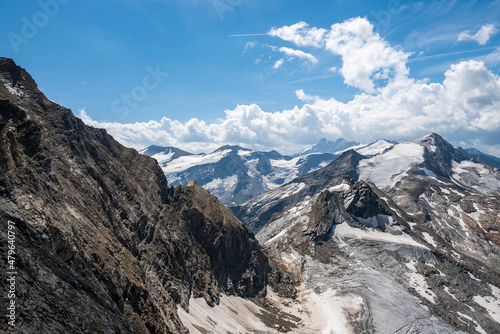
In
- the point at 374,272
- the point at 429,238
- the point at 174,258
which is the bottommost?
the point at 374,272

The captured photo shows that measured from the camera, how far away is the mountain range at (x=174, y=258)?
29891 mm

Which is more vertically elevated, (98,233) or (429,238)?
(429,238)

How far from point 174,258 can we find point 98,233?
101 feet

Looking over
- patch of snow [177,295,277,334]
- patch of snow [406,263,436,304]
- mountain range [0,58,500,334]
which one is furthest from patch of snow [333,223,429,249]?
patch of snow [177,295,277,334]

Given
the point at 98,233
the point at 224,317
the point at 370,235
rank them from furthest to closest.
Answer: the point at 370,235, the point at 224,317, the point at 98,233

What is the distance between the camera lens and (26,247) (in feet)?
84.5

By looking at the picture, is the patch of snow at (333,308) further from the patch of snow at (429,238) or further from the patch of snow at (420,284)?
the patch of snow at (429,238)

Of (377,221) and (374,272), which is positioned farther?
(377,221)

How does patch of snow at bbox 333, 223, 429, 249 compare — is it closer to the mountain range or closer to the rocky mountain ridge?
the rocky mountain ridge

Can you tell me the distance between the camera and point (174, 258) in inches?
2995

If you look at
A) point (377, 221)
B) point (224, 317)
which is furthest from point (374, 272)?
point (224, 317)

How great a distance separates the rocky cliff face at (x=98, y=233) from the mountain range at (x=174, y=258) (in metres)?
0.22

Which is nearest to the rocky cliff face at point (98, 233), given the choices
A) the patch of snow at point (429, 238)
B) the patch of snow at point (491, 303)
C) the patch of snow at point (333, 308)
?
the patch of snow at point (333, 308)

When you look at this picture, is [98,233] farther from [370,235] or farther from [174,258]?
[370,235]
